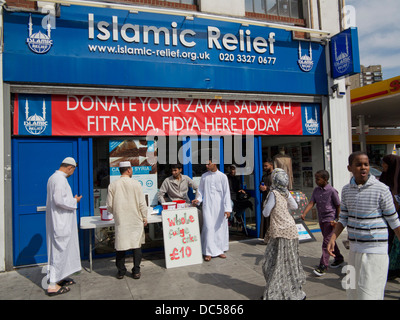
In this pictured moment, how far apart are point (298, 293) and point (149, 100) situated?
4.40 meters

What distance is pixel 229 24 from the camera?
21.7 feet

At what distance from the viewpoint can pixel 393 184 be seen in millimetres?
4297

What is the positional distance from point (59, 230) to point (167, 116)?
10.1 ft

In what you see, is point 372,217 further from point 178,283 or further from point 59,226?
point 59,226

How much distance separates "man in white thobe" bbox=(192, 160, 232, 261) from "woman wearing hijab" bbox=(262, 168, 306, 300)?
1.97 metres

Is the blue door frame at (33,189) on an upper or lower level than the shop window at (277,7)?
lower

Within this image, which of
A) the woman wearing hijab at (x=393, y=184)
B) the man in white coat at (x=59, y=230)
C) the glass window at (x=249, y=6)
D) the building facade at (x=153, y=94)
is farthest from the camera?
the glass window at (x=249, y=6)

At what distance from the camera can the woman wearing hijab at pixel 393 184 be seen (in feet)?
14.0

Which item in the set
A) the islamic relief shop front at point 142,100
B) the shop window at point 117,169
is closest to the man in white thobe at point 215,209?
the islamic relief shop front at point 142,100

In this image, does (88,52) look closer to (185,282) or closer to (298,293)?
(185,282)

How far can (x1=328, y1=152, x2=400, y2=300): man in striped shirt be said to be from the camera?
2.79 meters

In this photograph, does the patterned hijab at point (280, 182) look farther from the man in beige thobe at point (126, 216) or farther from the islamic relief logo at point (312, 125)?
the islamic relief logo at point (312, 125)

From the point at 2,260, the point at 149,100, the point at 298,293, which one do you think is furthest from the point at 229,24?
the point at 2,260

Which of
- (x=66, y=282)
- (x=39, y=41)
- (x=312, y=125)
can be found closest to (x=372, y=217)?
(x=66, y=282)
